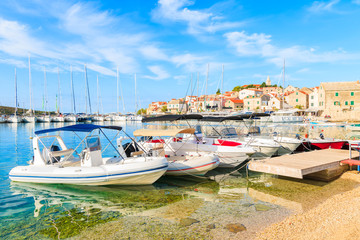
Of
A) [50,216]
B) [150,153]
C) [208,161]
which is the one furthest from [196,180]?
[50,216]

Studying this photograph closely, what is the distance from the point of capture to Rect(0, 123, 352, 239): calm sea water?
7.05m

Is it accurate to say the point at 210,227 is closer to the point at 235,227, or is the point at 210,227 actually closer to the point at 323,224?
the point at 235,227

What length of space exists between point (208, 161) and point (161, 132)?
108 inches

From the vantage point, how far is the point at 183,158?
1281 centimetres

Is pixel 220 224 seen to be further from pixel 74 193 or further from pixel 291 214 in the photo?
pixel 74 193

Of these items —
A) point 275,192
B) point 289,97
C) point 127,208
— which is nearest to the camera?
point 127,208

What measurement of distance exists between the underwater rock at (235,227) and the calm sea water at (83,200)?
1922 mm

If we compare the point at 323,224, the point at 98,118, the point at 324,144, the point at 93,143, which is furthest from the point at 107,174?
the point at 98,118

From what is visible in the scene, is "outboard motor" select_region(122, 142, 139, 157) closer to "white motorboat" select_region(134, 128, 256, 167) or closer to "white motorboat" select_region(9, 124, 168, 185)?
"white motorboat" select_region(134, 128, 256, 167)

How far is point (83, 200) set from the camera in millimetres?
9125

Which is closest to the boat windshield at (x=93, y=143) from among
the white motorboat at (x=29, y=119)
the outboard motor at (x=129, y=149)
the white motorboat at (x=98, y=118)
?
the outboard motor at (x=129, y=149)

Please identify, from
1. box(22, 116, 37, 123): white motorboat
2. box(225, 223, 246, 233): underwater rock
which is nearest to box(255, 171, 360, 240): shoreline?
box(225, 223, 246, 233): underwater rock

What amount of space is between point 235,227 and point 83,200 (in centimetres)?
587

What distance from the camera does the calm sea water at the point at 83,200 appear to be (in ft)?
23.1
